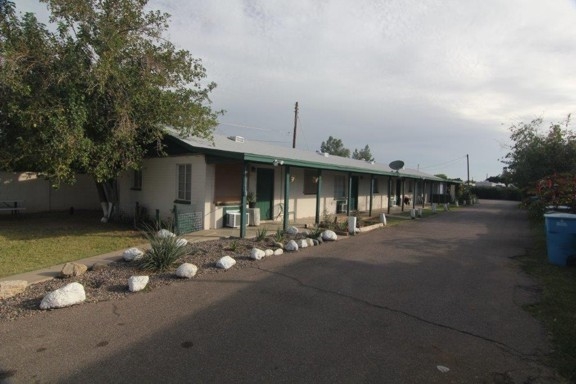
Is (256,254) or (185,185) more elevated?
(185,185)

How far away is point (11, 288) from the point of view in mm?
5598

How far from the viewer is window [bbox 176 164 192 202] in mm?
12438

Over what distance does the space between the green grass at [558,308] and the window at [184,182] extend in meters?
9.84

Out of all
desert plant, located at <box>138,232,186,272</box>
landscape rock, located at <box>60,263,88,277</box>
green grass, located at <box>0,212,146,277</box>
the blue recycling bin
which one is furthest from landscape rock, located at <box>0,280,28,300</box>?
the blue recycling bin

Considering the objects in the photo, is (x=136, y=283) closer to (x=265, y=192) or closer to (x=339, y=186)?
(x=265, y=192)

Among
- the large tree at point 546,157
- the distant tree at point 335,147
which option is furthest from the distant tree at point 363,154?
the large tree at point 546,157

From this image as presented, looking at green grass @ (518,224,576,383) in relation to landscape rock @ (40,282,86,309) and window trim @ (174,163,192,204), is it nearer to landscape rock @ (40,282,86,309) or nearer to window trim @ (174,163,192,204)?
landscape rock @ (40,282,86,309)

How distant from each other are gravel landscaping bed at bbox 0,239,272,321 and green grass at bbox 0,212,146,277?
1.62 meters

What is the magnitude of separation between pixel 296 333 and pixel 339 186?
49.0 feet

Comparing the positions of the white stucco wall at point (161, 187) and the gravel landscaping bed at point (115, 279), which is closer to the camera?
the gravel landscaping bed at point (115, 279)

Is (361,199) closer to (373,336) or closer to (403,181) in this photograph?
(403,181)

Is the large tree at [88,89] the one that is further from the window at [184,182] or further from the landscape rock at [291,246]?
the landscape rock at [291,246]

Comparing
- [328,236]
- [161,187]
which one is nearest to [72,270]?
[328,236]

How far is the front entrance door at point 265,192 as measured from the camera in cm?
1384
